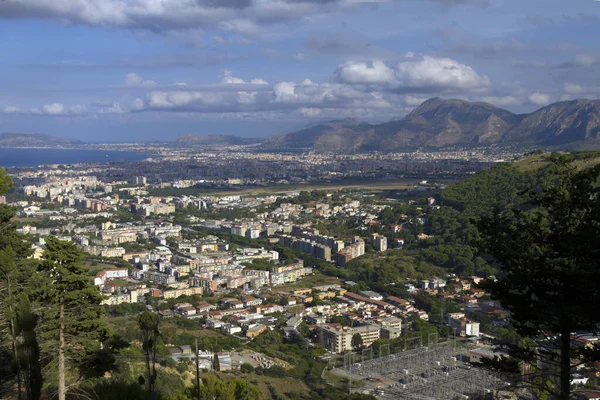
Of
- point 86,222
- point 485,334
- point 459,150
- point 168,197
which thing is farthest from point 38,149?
point 485,334

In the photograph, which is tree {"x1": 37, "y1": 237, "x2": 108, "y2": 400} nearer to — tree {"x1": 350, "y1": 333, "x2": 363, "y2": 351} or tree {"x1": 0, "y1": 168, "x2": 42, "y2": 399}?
tree {"x1": 0, "y1": 168, "x2": 42, "y2": 399}

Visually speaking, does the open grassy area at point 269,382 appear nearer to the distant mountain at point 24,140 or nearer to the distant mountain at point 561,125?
the distant mountain at point 561,125

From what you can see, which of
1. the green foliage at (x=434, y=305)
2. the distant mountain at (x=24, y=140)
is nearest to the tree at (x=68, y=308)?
the green foliage at (x=434, y=305)

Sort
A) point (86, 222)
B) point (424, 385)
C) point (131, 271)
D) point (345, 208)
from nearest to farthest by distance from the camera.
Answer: point (424, 385), point (131, 271), point (86, 222), point (345, 208)

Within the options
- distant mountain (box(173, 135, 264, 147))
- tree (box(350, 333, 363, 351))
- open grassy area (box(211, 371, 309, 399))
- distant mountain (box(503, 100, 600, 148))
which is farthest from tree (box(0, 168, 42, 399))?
distant mountain (box(173, 135, 264, 147))

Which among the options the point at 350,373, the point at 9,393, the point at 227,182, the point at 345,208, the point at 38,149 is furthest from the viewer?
the point at 38,149

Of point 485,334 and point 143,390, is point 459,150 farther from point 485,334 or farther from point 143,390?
point 143,390

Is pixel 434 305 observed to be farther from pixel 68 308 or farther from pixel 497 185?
pixel 497 185

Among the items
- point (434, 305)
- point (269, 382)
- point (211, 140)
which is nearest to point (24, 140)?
point (211, 140)
